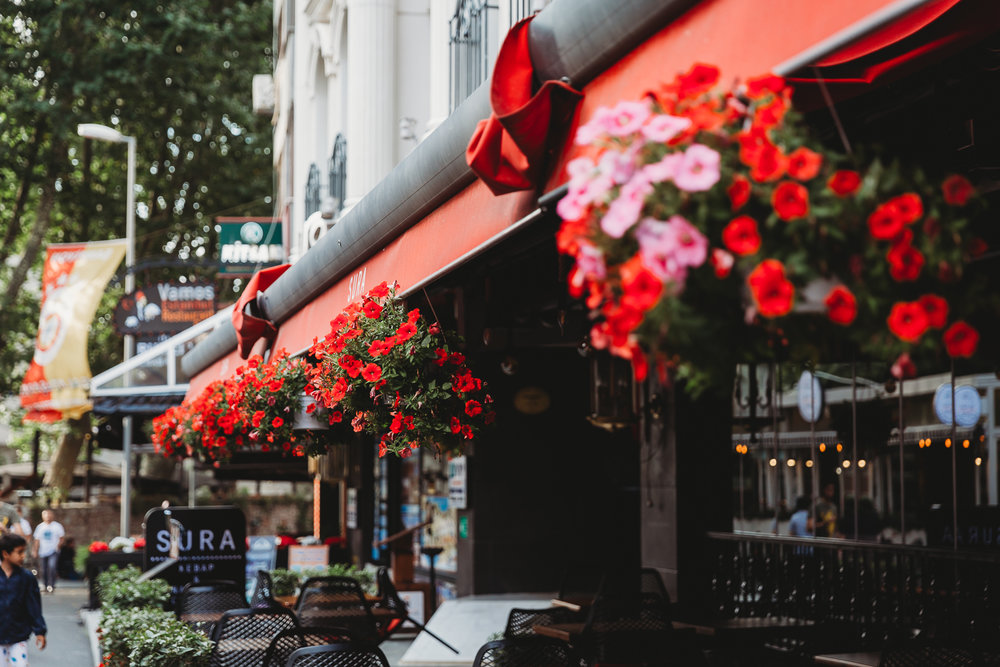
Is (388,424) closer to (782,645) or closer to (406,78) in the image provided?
(782,645)

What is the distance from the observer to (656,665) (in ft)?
27.4

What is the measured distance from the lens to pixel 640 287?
237 cm

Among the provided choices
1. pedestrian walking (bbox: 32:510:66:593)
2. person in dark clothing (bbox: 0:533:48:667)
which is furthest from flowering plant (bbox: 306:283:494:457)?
pedestrian walking (bbox: 32:510:66:593)

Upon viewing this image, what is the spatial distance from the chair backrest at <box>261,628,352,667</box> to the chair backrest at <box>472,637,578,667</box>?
947mm

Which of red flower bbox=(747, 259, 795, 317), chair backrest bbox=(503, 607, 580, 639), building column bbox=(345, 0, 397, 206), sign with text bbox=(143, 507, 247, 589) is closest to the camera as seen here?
red flower bbox=(747, 259, 795, 317)

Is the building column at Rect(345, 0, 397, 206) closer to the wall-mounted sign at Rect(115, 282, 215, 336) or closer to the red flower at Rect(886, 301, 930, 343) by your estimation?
the wall-mounted sign at Rect(115, 282, 215, 336)

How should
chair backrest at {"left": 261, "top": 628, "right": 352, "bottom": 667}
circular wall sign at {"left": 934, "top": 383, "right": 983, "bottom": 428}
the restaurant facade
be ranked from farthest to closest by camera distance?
1. circular wall sign at {"left": 934, "top": 383, "right": 983, "bottom": 428}
2. chair backrest at {"left": 261, "top": 628, "right": 352, "bottom": 667}
3. the restaurant facade

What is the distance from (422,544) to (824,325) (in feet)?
51.6

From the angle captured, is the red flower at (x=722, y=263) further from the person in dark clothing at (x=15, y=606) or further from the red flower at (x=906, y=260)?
the person in dark clothing at (x=15, y=606)

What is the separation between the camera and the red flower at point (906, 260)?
7.74 feet

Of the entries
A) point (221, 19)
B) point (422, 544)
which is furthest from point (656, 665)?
point (221, 19)

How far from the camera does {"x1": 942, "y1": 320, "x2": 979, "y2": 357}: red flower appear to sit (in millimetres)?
2410

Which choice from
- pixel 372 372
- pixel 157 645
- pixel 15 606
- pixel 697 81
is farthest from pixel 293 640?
pixel 697 81

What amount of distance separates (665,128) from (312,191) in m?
15.6
